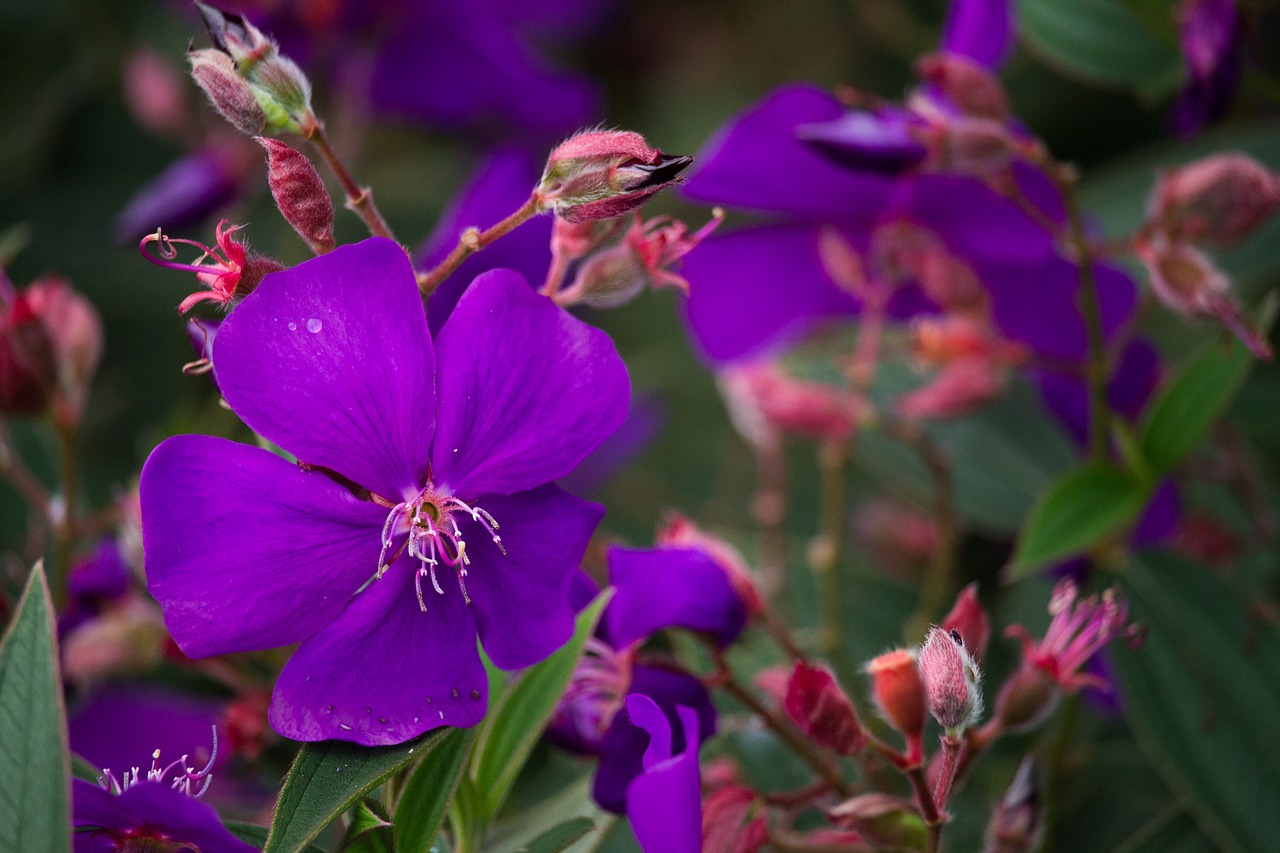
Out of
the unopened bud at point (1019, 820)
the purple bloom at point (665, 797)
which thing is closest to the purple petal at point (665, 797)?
the purple bloom at point (665, 797)

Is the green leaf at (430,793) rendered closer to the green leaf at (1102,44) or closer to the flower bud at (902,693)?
the flower bud at (902,693)

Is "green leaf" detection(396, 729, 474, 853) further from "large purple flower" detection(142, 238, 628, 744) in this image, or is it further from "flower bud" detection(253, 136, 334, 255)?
"flower bud" detection(253, 136, 334, 255)

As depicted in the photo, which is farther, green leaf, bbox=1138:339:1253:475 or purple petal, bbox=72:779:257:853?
green leaf, bbox=1138:339:1253:475

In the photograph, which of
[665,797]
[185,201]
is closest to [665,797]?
[665,797]

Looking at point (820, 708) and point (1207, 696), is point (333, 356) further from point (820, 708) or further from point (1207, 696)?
point (1207, 696)

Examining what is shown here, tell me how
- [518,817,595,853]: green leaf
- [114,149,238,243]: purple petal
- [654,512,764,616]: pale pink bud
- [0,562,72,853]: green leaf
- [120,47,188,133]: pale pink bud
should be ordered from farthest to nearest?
[120,47,188,133]: pale pink bud < [114,149,238,243]: purple petal < [654,512,764,616]: pale pink bud < [518,817,595,853]: green leaf < [0,562,72,853]: green leaf

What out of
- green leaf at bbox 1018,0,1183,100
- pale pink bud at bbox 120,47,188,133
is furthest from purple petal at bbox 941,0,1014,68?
pale pink bud at bbox 120,47,188,133

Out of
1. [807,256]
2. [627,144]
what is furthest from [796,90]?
[627,144]
